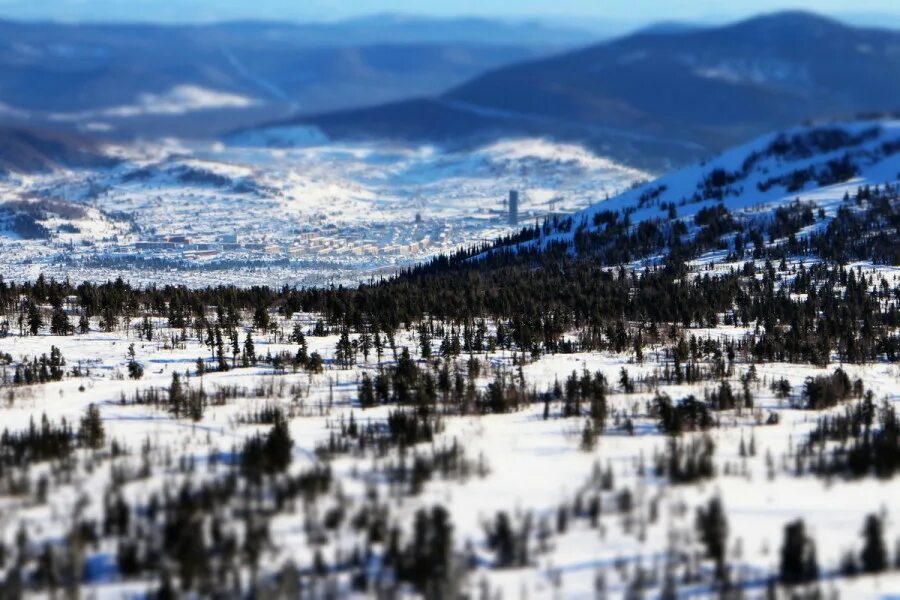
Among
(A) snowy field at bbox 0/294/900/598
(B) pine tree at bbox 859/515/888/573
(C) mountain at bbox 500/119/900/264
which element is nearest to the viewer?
(B) pine tree at bbox 859/515/888/573

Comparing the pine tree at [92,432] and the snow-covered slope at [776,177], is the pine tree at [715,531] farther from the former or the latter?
the snow-covered slope at [776,177]

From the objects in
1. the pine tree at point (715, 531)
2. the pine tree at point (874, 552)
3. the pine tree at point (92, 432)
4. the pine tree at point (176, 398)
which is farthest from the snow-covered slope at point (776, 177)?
the pine tree at point (874, 552)

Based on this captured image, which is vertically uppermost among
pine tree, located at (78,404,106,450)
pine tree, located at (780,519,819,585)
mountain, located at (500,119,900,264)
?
mountain, located at (500,119,900,264)

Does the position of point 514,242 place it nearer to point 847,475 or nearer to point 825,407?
point 825,407

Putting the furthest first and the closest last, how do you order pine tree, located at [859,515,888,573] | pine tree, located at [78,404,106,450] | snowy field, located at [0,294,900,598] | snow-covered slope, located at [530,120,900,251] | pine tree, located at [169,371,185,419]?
snow-covered slope, located at [530,120,900,251] → pine tree, located at [169,371,185,419] → pine tree, located at [78,404,106,450] → snowy field, located at [0,294,900,598] → pine tree, located at [859,515,888,573]

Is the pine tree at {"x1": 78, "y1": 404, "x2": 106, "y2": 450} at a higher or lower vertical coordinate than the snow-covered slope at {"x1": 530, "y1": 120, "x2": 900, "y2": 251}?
lower

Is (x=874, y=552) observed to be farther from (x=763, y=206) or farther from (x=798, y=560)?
(x=763, y=206)

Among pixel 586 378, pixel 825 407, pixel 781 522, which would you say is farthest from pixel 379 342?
pixel 781 522

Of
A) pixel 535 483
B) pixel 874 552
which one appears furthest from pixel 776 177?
pixel 874 552

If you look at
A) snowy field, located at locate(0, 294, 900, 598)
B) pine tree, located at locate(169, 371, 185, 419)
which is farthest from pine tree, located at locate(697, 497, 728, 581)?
pine tree, located at locate(169, 371, 185, 419)

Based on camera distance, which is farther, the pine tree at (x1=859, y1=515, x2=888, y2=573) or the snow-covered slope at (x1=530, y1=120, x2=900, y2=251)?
the snow-covered slope at (x1=530, y1=120, x2=900, y2=251)

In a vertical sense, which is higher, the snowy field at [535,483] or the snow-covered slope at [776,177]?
the snow-covered slope at [776,177]

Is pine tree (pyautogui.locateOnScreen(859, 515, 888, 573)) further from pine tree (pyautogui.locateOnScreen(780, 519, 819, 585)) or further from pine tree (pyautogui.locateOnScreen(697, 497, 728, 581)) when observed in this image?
pine tree (pyautogui.locateOnScreen(697, 497, 728, 581))
